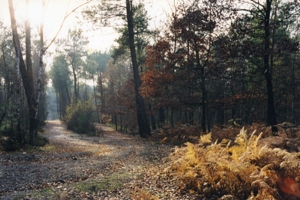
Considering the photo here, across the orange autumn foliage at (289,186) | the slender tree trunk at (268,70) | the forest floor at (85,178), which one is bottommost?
the forest floor at (85,178)

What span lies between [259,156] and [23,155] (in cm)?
994

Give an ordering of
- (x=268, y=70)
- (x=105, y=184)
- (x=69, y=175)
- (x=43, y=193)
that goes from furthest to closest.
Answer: (x=268, y=70) → (x=69, y=175) → (x=105, y=184) → (x=43, y=193)

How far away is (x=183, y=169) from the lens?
7.09 m

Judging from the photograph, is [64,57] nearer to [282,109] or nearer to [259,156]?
[282,109]

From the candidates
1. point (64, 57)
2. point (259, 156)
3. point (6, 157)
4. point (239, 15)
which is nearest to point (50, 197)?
point (259, 156)

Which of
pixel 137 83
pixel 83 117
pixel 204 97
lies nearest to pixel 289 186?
pixel 204 97

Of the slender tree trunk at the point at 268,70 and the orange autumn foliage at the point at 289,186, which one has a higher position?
the slender tree trunk at the point at 268,70

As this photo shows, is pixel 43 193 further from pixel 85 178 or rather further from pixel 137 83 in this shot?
pixel 137 83

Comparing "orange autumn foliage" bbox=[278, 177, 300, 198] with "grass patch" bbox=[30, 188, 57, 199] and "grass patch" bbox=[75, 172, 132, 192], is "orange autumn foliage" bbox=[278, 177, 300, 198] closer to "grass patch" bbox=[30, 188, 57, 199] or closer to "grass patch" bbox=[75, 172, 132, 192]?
"grass patch" bbox=[75, 172, 132, 192]

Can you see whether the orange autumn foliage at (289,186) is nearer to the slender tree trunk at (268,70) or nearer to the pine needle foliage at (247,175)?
the pine needle foliage at (247,175)

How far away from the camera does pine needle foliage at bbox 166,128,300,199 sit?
488 cm

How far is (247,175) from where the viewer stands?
539cm

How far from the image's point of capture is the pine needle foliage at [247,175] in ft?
16.0

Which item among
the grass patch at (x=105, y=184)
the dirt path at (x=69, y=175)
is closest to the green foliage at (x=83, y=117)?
the dirt path at (x=69, y=175)
